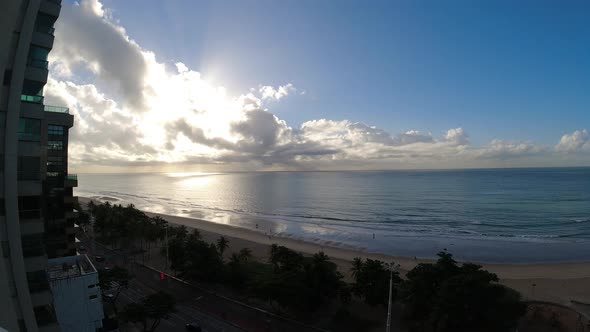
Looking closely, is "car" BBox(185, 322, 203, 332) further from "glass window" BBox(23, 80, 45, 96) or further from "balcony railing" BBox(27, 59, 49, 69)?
"balcony railing" BBox(27, 59, 49, 69)

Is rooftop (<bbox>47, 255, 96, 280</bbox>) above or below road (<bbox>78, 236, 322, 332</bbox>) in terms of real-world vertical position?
above

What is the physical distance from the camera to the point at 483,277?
28562 millimetres

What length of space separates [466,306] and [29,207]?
3112cm

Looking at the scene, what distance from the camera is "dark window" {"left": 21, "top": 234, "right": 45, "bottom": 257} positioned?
12820 mm

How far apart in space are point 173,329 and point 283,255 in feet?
50.3

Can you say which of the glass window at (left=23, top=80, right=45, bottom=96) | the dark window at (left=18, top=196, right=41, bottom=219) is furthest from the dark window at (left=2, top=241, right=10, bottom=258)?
the glass window at (left=23, top=80, right=45, bottom=96)

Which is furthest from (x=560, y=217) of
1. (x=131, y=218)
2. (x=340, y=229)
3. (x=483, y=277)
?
(x=131, y=218)

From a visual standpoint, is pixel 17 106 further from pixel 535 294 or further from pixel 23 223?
pixel 535 294

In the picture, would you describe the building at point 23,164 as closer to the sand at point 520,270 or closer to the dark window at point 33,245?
the dark window at point 33,245

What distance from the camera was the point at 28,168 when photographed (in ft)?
42.2

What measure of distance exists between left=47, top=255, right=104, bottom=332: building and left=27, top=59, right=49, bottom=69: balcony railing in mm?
21457

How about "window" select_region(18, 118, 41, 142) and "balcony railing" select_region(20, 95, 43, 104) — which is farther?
"balcony railing" select_region(20, 95, 43, 104)

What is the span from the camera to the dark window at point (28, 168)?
1259 cm

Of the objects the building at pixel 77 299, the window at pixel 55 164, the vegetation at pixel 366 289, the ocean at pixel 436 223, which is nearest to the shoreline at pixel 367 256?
the ocean at pixel 436 223
